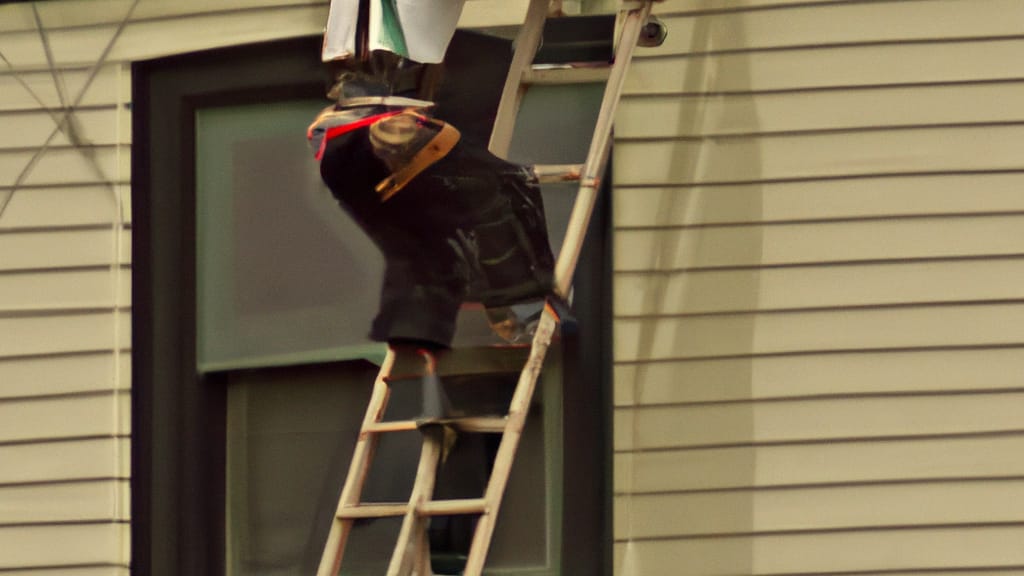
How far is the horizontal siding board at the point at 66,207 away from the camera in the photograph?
5.67 m

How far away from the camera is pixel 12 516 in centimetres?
560

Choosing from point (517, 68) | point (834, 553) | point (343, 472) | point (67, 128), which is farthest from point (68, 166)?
point (834, 553)

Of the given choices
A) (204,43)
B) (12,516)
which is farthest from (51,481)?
(204,43)

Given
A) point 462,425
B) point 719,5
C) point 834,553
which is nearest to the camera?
point 462,425

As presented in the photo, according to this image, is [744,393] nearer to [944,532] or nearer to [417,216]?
[944,532]

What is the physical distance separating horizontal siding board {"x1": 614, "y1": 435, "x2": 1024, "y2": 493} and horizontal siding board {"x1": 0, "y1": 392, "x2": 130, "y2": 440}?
144cm

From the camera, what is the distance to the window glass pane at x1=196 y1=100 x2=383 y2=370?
5.55 meters

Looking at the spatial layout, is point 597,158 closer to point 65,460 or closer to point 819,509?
point 819,509

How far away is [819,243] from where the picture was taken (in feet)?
17.5

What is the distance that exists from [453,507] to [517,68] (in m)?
1.29

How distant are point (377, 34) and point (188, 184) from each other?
1.15 m

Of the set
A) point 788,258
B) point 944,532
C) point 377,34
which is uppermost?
point 377,34

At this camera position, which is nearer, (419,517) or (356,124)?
(356,124)

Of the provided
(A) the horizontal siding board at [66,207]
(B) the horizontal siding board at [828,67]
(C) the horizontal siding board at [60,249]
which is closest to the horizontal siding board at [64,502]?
(C) the horizontal siding board at [60,249]
